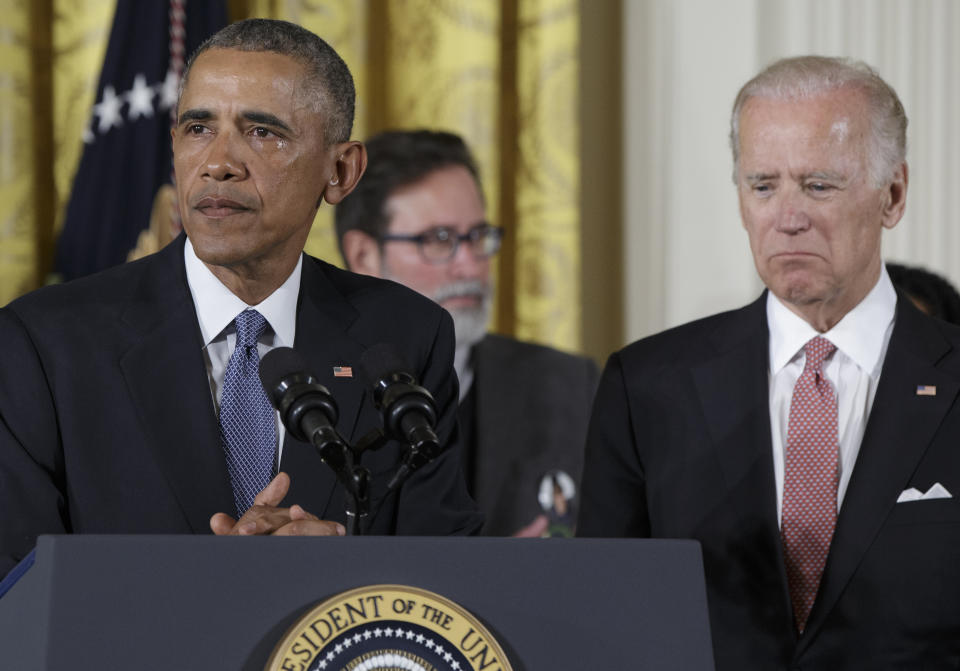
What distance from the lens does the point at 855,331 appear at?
230 centimetres

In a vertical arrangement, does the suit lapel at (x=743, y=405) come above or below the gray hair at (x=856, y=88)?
below

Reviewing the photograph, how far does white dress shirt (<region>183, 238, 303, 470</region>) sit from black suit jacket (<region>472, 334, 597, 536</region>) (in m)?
1.48

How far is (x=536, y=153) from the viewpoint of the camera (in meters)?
3.96

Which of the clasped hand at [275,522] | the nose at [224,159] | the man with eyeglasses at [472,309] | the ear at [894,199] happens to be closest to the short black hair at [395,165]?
the man with eyeglasses at [472,309]

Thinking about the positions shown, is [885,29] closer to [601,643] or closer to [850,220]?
[850,220]

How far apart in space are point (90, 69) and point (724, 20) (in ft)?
6.14

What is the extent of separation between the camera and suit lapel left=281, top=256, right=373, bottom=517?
1.75 meters

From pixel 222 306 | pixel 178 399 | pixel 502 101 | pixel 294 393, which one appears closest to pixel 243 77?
pixel 222 306

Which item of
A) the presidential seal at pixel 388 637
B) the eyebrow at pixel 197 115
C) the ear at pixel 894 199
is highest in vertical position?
the ear at pixel 894 199

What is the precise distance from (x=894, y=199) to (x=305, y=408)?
134 cm

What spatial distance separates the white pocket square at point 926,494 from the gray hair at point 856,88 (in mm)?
517

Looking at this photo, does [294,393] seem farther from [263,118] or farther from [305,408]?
[263,118]

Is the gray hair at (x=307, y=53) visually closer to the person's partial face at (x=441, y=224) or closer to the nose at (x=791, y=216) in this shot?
the nose at (x=791, y=216)

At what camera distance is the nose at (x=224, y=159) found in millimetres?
1729
